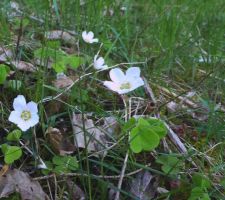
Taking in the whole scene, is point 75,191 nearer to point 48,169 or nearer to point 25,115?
point 48,169

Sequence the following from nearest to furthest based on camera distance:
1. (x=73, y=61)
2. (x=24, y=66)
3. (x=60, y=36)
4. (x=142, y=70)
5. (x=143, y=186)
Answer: (x=143, y=186) < (x=73, y=61) < (x=24, y=66) < (x=142, y=70) < (x=60, y=36)

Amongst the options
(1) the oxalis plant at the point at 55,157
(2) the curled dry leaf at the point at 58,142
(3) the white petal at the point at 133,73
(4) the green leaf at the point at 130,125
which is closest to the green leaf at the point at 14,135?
(1) the oxalis plant at the point at 55,157

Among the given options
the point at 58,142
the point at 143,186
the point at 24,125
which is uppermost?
the point at 24,125

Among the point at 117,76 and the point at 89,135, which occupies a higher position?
the point at 117,76

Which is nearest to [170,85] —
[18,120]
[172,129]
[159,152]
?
[172,129]

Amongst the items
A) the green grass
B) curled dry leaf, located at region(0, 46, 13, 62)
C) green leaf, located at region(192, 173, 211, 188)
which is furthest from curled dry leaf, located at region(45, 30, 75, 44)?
green leaf, located at region(192, 173, 211, 188)

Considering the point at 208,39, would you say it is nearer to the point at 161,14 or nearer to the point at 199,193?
the point at 161,14

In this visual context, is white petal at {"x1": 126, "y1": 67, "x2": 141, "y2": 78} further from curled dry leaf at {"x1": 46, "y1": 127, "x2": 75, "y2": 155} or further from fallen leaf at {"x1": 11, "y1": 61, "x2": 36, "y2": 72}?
fallen leaf at {"x1": 11, "y1": 61, "x2": 36, "y2": 72}

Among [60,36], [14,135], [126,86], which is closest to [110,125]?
[126,86]
